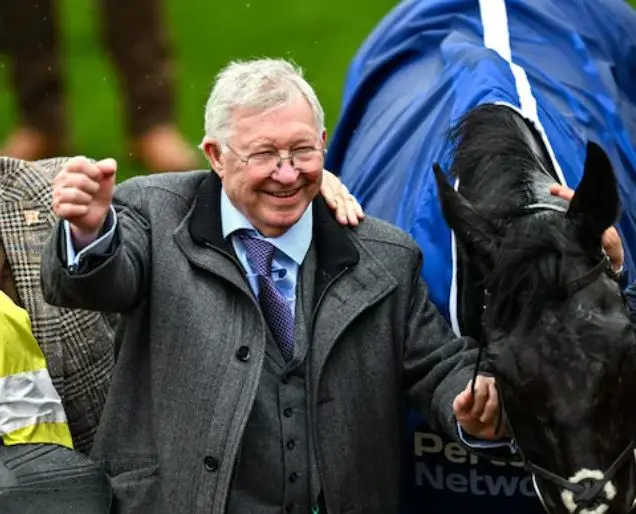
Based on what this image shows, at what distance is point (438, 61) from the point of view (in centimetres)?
499

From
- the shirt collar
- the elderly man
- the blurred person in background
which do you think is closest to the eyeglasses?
the elderly man

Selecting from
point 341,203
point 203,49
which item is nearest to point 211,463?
point 341,203

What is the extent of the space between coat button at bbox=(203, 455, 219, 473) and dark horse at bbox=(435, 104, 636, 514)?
0.58 meters

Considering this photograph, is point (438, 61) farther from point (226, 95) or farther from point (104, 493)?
point (104, 493)

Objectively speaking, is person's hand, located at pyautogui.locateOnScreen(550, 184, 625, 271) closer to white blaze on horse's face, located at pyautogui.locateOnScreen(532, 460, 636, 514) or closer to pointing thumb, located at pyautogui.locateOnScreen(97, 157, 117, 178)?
white blaze on horse's face, located at pyautogui.locateOnScreen(532, 460, 636, 514)

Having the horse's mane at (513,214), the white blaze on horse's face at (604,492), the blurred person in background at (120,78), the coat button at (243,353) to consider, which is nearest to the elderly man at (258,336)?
the coat button at (243,353)

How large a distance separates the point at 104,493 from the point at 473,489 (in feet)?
2.69

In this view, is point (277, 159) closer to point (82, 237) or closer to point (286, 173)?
A: point (286, 173)

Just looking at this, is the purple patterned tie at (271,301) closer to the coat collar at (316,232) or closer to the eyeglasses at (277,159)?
the coat collar at (316,232)

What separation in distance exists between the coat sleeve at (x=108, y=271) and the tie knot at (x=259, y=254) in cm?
20

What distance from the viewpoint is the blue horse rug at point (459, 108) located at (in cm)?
421

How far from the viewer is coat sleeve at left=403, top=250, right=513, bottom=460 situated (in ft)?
12.6

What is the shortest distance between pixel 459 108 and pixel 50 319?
1007mm

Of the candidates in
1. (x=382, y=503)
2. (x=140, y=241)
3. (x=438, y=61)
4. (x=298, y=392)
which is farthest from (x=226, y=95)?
(x=438, y=61)
